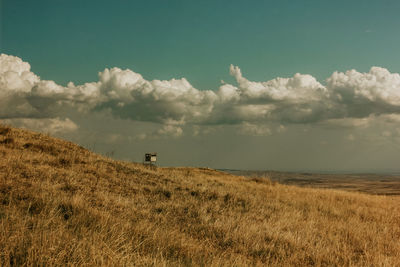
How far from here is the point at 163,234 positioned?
606 centimetres

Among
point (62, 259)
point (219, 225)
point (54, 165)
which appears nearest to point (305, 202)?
point (219, 225)

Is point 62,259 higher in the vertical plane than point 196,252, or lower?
higher

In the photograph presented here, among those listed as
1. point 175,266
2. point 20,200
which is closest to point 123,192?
point 20,200

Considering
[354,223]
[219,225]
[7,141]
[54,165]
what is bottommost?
[354,223]

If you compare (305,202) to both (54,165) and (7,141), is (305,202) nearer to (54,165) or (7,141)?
(54,165)

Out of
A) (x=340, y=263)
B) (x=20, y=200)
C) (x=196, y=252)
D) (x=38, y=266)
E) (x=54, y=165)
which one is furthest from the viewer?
(x=54, y=165)

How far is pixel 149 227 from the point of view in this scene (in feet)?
20.5

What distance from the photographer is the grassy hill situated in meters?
4.39

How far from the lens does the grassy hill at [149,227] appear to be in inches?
173

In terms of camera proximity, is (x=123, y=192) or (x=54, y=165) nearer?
(x=123, y=192)

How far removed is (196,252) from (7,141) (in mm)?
14692

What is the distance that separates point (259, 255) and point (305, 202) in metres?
10.0

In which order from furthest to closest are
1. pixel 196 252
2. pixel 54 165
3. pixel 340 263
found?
pixel 54 165 < pixel 340 263 < pixel 196 252

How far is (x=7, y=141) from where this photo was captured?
625 inches
